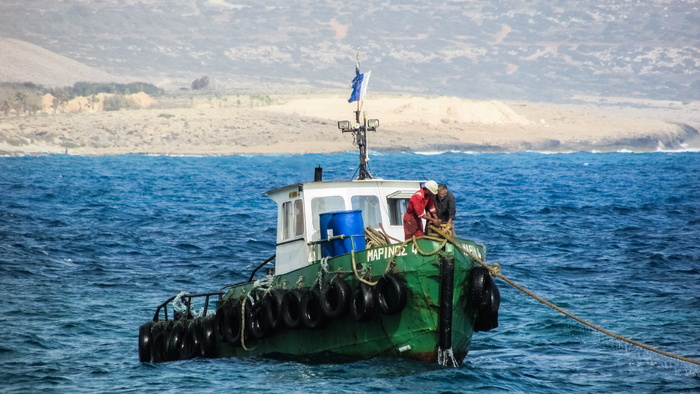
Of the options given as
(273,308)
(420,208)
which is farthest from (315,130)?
(420,208)

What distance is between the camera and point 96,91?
19000cm

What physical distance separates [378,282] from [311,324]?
5.55 ft

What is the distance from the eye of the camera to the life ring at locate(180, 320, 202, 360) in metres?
21.7

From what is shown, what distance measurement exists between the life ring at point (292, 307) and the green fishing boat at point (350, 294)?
0.02 metres

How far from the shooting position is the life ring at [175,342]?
2189 centimetres

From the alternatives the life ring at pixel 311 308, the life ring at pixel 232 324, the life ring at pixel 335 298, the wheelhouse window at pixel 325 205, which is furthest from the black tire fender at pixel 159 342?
the life ring at pixel 335 298

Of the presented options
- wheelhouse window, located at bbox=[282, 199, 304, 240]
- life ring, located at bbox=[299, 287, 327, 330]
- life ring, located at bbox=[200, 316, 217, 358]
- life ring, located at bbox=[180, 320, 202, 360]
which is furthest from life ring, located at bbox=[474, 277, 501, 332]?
life ring, located at bbox=[180, 320, 202, 360]

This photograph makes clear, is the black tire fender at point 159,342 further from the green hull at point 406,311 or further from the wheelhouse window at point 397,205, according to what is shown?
the wheelhouse window at point 397,205

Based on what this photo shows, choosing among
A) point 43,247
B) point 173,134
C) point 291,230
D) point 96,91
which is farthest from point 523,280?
point 96,91

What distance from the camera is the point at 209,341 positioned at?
21.5 metres

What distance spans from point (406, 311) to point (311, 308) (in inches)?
77.0

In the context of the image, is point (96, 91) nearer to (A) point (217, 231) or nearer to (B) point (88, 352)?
(A) point (217, 231)

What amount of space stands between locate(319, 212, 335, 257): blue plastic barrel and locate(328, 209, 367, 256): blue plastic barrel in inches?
2.5

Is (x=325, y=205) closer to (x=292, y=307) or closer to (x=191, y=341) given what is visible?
(x=292, y=307)
